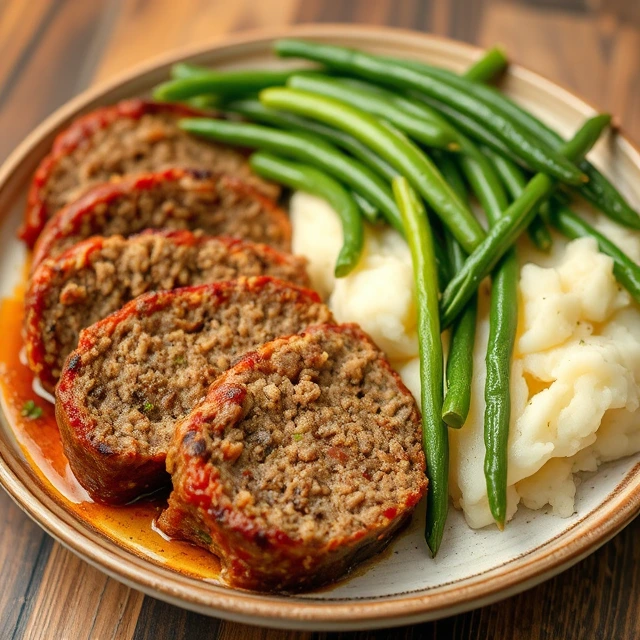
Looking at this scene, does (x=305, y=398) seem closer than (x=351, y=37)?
Yes

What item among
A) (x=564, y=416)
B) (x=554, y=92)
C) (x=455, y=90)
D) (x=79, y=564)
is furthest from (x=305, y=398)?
(x=554, y=92)

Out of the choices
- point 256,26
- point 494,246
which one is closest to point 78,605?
point 494,246

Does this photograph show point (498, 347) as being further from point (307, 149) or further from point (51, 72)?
point (51, 72)

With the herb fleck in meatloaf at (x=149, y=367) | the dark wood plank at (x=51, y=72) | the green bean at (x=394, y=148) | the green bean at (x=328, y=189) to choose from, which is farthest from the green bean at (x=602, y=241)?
the dark wood plank at (x=51, y=72)

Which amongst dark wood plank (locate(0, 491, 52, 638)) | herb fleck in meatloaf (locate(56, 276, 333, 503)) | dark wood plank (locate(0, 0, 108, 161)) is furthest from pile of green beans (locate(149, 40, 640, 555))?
dark wood plank (locate(0, 491, 52, 638))

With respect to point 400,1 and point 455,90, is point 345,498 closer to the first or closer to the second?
point 455,90

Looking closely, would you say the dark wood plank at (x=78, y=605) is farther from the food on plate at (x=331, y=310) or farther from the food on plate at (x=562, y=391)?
the food on plate at (x=562, y=391)

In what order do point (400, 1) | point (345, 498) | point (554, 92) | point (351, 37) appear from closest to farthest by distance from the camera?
point (345, 498) < point (554, 92) < point (351, 37) < point (400, 1)
